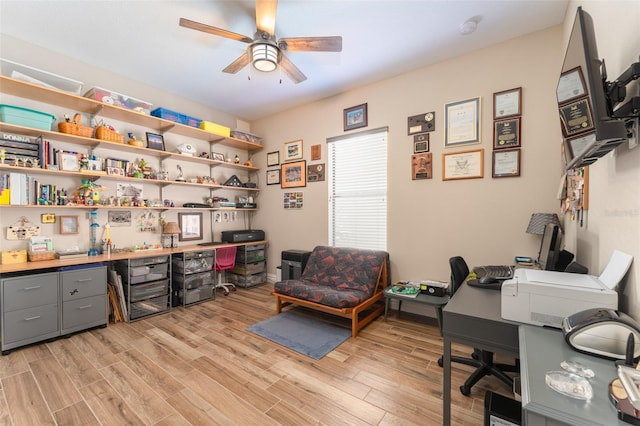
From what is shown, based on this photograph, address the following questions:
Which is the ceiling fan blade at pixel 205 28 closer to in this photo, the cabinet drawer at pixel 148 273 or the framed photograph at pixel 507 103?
the framed photograph at pixel 507 103

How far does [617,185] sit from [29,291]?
168 inches

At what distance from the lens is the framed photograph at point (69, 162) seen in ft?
9.03

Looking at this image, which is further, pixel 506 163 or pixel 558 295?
pixel 506 163

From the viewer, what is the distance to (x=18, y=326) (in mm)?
2307

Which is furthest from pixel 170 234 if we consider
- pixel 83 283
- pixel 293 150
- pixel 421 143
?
pixel 421 143

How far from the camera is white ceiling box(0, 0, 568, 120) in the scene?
7.09ft

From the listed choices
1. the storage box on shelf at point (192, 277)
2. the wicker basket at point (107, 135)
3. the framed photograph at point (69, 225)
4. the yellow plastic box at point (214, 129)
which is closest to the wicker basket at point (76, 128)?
the wicker basket at point (107, 135)

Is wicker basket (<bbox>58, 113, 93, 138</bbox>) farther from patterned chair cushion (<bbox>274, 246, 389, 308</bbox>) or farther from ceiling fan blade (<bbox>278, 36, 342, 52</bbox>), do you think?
patterned chair cushion (<bbox>274, 246, 389, 308</bbox>)

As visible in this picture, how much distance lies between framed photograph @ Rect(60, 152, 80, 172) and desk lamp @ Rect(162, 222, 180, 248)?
1.16m

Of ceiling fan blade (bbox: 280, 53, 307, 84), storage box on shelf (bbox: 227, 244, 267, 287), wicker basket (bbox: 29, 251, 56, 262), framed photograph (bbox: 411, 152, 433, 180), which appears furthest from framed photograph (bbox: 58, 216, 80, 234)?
framed photograph (bbox: 411, 152, 433, 180)

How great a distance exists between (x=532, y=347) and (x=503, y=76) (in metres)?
2.69

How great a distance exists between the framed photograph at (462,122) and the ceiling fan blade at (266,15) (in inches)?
79.3

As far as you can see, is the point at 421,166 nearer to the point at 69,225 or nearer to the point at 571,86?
the point at 571,86

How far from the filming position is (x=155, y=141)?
11.5 feet
